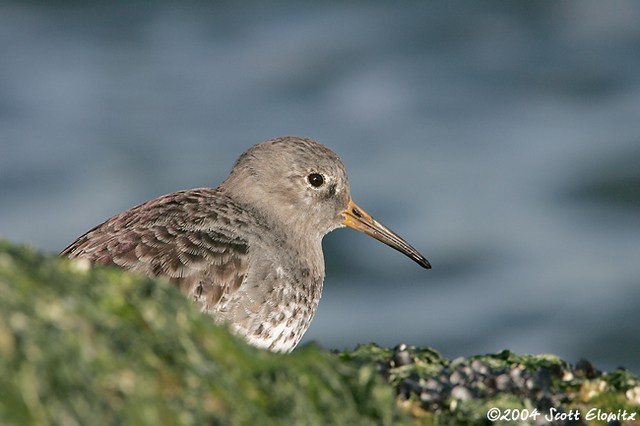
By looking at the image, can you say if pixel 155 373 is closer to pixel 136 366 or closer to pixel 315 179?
pixel 136 366

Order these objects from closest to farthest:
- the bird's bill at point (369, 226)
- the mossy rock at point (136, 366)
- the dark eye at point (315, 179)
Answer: the mossy rock at point (136, 366)
the dark eye at point (315, 179)
the bird's bill at point (369, 226)

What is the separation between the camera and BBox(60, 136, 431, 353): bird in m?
6.26

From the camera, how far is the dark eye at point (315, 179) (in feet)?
24.1

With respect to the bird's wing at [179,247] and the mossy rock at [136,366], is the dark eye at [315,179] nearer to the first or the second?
the bird's wing at [179,247]

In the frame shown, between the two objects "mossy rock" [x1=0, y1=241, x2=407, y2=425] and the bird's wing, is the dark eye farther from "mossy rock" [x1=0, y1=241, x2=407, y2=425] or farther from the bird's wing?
"mossy rock" [x1=0, y1=241, x2=407, y2=425]

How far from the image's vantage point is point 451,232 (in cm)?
1427

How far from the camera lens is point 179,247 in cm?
632

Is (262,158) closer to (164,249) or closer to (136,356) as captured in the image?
(164,249)

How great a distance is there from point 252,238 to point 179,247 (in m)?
0.60

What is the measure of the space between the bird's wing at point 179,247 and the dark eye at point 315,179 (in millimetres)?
769

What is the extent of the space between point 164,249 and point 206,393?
11.3 ft

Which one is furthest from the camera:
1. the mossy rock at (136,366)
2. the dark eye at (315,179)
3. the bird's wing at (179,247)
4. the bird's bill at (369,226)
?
the bird's bill at (369,226)

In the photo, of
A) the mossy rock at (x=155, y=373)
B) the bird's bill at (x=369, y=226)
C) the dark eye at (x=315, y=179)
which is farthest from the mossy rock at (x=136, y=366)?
the bird's bill at (x=369, y=226)

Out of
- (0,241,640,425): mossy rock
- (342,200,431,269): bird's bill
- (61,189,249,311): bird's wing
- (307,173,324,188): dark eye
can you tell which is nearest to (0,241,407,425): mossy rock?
(0,241,640,425): mossy rock
